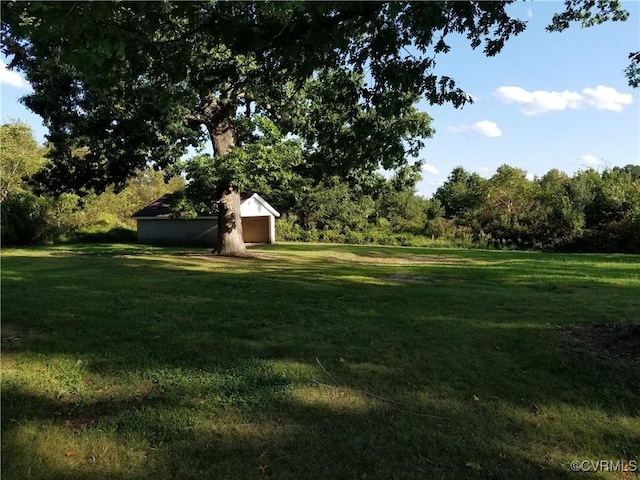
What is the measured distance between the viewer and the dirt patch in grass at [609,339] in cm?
544

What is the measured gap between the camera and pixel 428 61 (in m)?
6.28

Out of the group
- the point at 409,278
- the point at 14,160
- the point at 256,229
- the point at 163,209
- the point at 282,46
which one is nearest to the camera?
the point at 282,46

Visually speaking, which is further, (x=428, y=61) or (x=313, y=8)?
(x=428, y=61)

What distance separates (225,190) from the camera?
765 inches

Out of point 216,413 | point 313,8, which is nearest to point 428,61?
point 313,8

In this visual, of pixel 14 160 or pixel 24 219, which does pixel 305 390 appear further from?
pixel 14 160

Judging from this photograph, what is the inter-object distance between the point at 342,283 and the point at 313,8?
25.3ft

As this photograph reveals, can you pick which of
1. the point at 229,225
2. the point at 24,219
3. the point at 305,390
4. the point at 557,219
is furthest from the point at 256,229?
the point at 305,390

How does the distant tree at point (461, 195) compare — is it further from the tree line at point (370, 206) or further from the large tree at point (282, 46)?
the large tree at point (282, 46)

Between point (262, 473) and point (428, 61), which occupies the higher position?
point (428, 61)

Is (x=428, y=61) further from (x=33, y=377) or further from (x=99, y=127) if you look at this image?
(x=99, y=127)

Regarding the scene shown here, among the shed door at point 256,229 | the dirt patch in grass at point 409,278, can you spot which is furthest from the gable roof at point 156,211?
the dirt patch in grass at point 409,278

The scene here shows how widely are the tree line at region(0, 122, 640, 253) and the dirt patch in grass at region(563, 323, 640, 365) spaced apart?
42.7 feet

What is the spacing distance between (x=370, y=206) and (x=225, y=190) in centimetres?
2366
